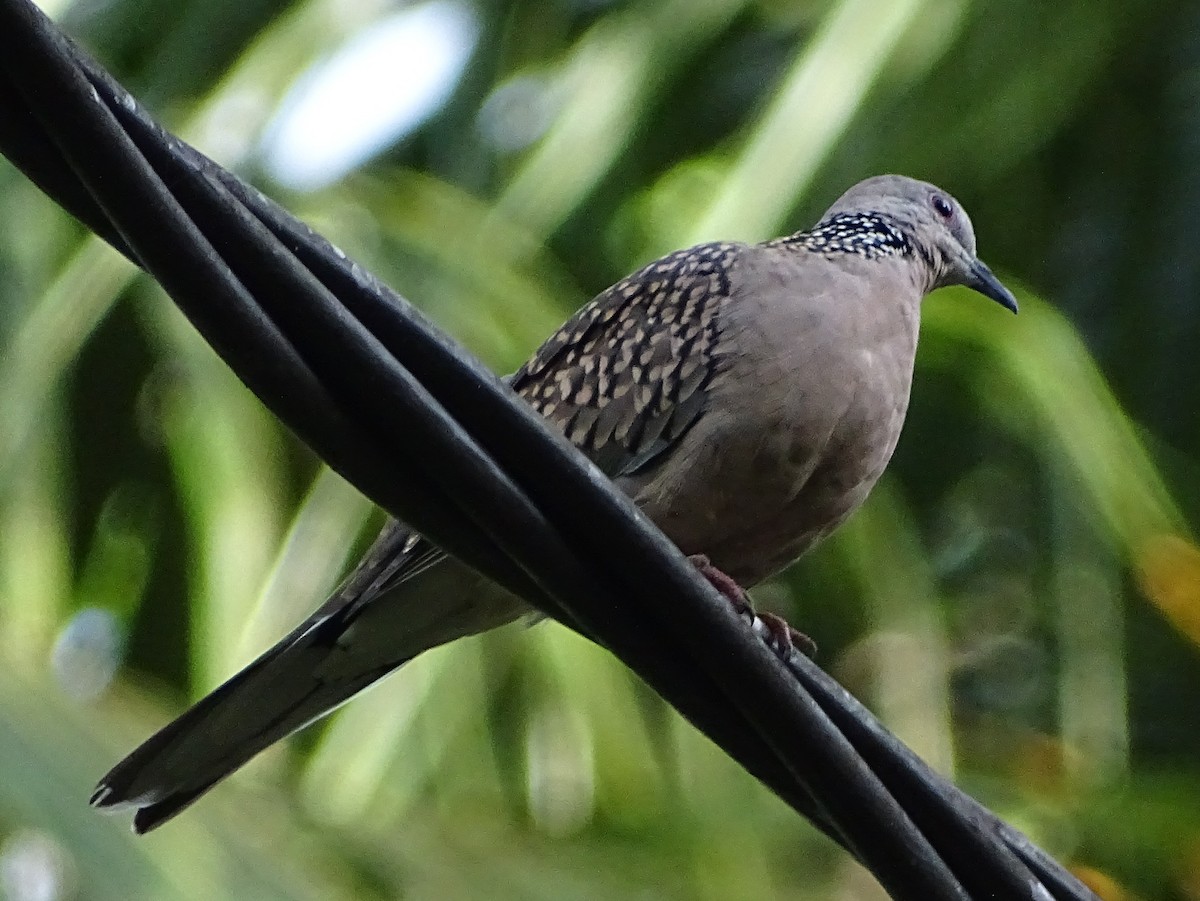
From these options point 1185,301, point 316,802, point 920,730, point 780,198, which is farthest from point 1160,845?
point 316,802

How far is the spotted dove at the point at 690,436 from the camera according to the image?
2660 millimetres

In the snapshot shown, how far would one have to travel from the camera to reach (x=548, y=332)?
3.54 m

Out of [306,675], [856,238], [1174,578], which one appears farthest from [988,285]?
[306,675]

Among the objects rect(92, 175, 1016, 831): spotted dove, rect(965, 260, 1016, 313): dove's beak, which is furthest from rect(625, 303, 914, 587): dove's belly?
rect(965, 260, 1016, 313): dove's beak

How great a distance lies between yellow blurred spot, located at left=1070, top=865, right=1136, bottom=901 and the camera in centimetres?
337

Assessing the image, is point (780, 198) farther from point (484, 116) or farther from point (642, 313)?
point (484, 116)

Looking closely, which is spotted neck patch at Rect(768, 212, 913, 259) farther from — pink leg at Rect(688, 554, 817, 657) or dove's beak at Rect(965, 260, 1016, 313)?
pink leg at Rect(688, 554, 817, 657)

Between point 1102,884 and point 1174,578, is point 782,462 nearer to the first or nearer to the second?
point 1102,884

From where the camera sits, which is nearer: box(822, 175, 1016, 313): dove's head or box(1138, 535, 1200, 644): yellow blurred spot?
box(822, 175, 1016, 313): dove's head

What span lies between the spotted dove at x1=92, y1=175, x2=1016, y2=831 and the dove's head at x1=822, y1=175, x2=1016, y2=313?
0.95 feet

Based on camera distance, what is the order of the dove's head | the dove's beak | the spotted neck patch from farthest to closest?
1. the dove's beak
2. the dove's head
3. the spotted neck patch

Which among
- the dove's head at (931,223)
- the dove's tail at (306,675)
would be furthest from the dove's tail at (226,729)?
the dove's head at (931,223)

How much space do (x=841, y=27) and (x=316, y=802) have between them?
1.77m

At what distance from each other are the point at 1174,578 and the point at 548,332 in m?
1.36
